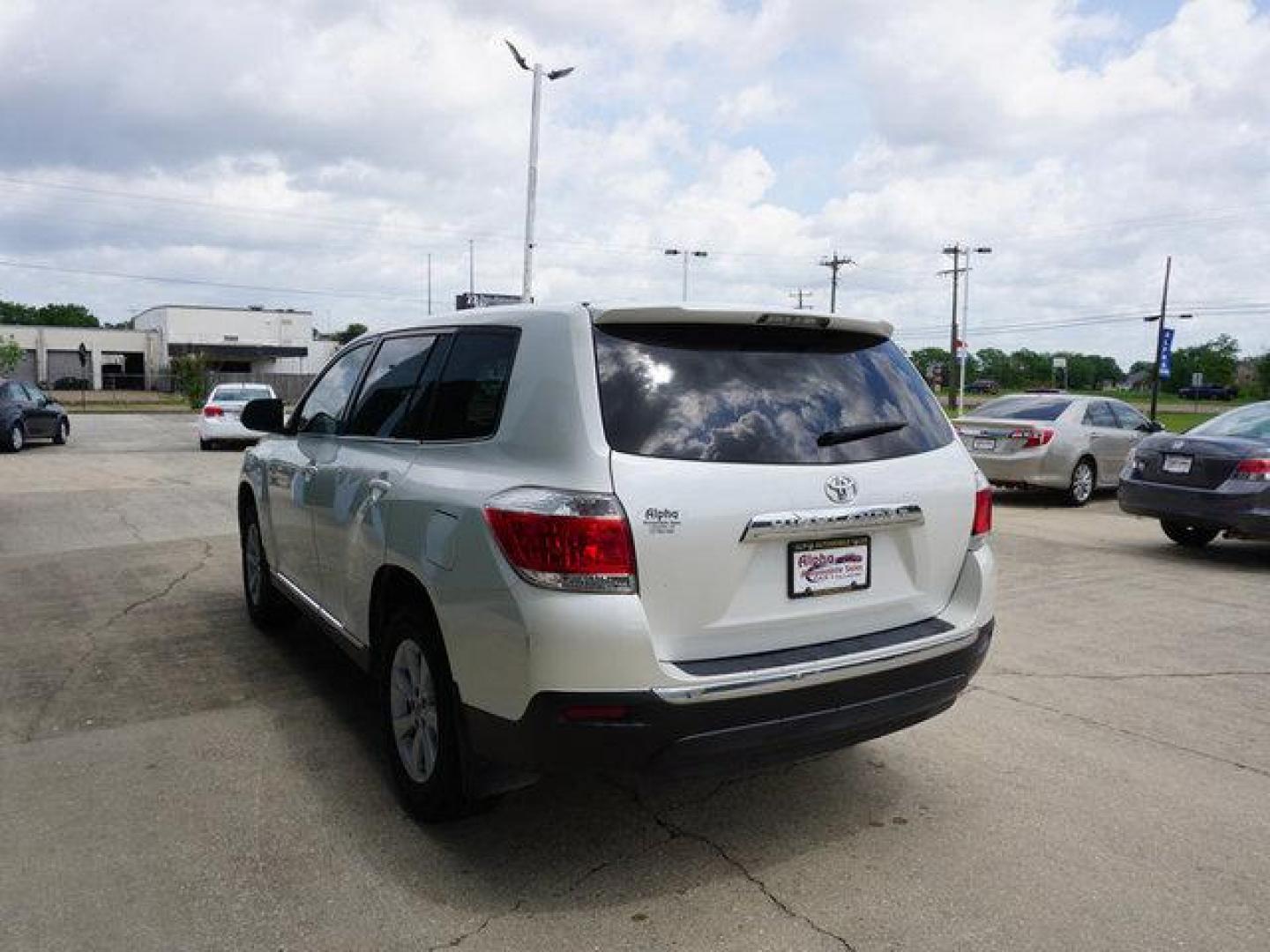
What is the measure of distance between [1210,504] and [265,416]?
776 centimetres

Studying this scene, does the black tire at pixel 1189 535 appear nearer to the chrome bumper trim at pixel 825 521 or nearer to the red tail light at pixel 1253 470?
the red tail light at pixel 1253 470

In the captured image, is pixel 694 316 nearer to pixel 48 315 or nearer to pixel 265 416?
pixel 265 416

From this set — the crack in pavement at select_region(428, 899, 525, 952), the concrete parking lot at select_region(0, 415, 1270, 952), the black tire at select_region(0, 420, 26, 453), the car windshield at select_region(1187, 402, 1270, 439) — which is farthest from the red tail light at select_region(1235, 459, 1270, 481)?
the black tire at select_region(0, 420, 26, 453)

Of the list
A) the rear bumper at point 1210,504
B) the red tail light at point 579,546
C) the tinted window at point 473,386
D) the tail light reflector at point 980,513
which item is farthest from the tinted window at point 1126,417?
the red tail light at point 579,546

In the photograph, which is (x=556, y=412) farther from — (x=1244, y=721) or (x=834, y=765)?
(x=1244, y=721)

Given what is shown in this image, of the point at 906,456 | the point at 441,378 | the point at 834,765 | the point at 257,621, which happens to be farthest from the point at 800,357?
the point at 257,621

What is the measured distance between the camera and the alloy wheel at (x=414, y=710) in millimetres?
3357

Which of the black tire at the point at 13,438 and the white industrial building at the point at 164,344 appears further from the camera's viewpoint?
the white industrial building at the point at 164,344

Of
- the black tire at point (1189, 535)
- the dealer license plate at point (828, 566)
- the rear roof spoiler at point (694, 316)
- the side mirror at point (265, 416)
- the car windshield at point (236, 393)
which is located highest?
the rear roof spoiler at point (694, 316)

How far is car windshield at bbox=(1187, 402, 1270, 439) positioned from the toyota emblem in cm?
754

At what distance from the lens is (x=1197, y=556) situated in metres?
9.18

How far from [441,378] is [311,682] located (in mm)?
2143

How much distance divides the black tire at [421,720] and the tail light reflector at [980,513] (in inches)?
75.3

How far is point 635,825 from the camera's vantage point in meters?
3.46
